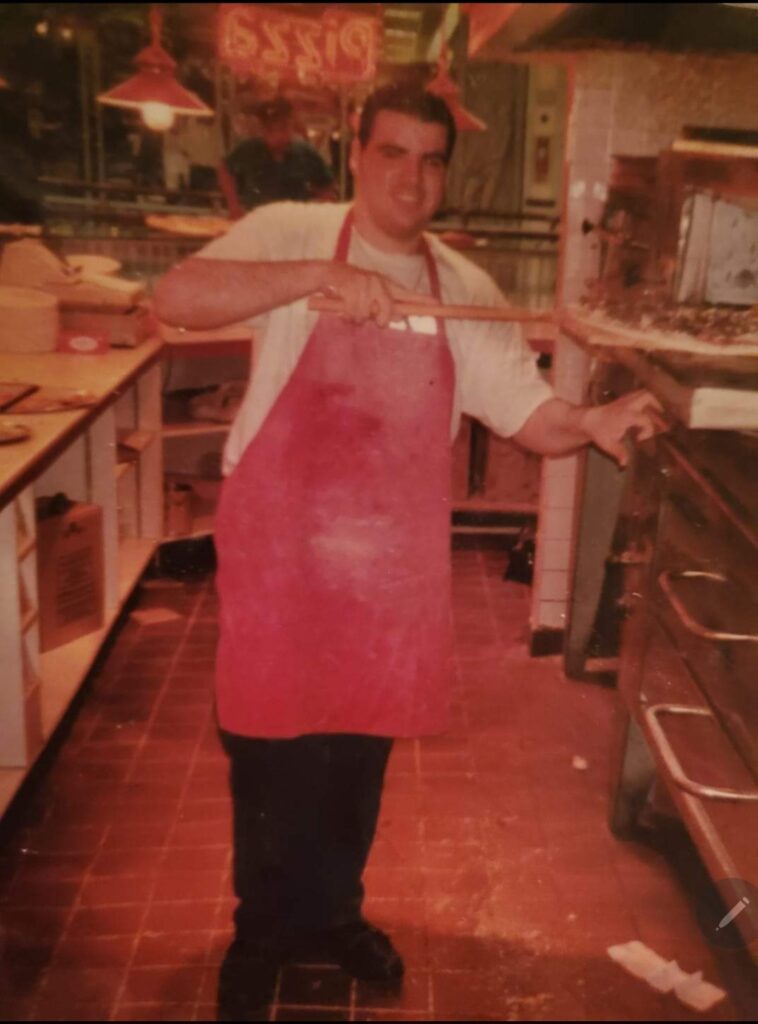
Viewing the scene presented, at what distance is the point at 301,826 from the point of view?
5.11 feet

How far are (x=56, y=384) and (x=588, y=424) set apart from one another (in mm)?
1559

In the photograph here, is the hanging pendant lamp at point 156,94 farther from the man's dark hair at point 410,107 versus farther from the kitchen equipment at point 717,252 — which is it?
the kitchen equipment at point 717,252

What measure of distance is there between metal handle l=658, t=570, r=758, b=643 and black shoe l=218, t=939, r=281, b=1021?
0.82 m

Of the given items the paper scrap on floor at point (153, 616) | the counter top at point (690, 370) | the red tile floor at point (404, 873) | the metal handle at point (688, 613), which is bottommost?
the red tile floor at point (404, 873)

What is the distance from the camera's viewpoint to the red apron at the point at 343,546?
4.19 feet

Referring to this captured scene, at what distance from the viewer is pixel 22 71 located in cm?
133

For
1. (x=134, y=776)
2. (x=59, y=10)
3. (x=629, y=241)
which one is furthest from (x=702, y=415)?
(x=134, y=776)

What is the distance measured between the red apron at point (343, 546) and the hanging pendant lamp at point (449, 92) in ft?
0.53

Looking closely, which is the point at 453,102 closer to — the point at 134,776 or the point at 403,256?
the point at 403,256

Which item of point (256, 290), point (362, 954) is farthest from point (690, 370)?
point (362, 954)

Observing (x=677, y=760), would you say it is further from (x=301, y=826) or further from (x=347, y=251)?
(x=347, y=251)

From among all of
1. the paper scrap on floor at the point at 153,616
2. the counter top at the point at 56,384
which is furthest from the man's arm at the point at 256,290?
the paper scrap on floor at the point at 153,616

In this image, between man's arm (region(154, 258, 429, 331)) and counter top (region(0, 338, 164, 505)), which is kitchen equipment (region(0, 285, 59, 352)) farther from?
man's arm (region(154, 258, 429, 331))

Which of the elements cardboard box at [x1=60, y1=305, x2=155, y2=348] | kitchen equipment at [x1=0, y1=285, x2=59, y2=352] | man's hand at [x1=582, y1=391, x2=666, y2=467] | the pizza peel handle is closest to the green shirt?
the pizza peel handle
